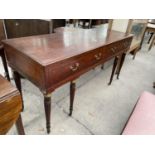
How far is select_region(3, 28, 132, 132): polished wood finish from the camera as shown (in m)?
0.93

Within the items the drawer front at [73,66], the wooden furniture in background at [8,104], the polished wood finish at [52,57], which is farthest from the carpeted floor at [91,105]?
the wooden furniture in background at [8,104]

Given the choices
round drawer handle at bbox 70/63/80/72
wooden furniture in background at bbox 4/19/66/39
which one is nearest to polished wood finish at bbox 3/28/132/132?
round drawer handle at bbox 70/63/80/72

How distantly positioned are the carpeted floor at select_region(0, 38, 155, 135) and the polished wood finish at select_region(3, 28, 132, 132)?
47 centimetres

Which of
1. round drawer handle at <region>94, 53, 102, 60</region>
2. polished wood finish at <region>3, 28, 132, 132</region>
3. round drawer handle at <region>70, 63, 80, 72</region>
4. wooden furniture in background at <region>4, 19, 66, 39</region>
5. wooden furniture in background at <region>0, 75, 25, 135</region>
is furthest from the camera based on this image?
wooden furniture in background at <region>4, 19, 66, 39</region>

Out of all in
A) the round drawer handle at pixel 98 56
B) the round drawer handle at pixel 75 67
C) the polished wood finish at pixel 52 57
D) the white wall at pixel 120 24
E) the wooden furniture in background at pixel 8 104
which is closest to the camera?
the wooden furniture in background at pixel 8 104

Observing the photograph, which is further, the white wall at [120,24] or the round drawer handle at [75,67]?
the white wall at [120,24]

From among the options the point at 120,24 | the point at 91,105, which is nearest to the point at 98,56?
the point at 91,105

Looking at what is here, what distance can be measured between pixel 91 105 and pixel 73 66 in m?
0.87

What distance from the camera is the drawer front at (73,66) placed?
3.15 ft

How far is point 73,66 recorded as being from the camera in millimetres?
1093

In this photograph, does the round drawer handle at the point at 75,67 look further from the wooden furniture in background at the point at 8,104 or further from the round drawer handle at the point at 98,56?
the wooden furniture in background at the point at 8,104

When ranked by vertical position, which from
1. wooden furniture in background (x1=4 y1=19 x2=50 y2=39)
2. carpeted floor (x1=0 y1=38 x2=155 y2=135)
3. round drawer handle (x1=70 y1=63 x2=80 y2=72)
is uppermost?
wooden furniture in background (x1=4 y1=19 x2=50 y2=39)

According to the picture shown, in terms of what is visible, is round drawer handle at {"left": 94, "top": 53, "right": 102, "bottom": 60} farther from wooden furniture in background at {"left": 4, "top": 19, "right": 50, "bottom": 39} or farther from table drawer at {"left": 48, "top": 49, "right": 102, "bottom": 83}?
wooden furniture in background at {"left": 4, "top": 19, "right": 50, "bottom": 39}
